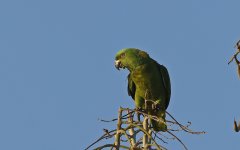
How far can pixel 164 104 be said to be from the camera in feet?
25.2

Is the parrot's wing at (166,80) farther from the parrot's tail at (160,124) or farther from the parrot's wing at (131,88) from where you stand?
the parrot's tail at (160,124)

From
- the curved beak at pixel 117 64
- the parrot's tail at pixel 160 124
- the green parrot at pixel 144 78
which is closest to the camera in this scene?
the parrot's tail at pixel 160 124

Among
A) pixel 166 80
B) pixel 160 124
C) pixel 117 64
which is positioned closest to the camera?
pixel 160 124

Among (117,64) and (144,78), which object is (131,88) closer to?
(144,78)

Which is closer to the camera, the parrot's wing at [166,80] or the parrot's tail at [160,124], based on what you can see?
the parrot's tail at [160,124]

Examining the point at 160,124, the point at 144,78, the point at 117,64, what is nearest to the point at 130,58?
the point at 117,64

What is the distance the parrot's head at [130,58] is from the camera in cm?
782

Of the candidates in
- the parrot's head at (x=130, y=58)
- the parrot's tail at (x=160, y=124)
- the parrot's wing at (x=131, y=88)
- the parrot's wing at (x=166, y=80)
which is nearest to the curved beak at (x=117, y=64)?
the parrot's head at (x=130, y=58)

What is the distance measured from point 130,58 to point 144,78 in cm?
48

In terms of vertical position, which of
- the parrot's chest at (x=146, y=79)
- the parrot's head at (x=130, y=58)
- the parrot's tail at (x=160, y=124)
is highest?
the parrot's head at (x=130, y=58)

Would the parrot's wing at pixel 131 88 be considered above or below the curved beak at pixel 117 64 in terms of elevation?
below

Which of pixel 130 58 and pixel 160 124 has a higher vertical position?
pixel 130 58

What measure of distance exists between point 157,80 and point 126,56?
0.68 meters

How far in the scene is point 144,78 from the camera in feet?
25.0
